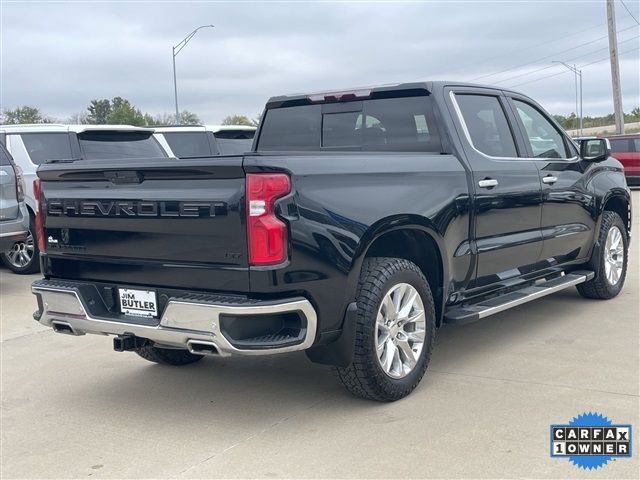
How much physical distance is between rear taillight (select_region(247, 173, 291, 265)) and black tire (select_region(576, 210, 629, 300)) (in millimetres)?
4129

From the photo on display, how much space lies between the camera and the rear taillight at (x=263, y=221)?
152 inches

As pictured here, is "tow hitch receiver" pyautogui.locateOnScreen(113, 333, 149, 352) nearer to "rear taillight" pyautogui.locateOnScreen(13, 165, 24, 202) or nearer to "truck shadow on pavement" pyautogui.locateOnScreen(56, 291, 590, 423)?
"truck shadow on pavement" pyautogui.locateOnScreen(56, 291, 590, 423)

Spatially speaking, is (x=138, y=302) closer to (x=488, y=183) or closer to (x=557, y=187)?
(x=488, y=183)

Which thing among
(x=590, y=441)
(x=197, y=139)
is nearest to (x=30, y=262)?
(x=197, y=139)

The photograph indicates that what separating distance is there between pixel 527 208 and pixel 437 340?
125 centimetres

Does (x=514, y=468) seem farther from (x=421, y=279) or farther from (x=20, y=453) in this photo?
(x=20, y=453)

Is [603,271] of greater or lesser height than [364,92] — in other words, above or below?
below

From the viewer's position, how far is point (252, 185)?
387 centimetres

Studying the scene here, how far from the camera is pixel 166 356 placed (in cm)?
549

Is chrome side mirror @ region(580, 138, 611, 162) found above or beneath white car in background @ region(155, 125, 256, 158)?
beneath

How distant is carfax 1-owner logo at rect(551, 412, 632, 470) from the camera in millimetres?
3754

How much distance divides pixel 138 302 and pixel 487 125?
9.70ft

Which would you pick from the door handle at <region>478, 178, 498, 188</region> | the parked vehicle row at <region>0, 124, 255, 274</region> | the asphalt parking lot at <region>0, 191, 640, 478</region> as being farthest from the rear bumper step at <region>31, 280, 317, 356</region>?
the parked vehicle row at <region>0, 124, 255, 274</region>

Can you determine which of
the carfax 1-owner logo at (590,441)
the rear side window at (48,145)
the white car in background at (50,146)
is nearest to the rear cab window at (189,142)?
the white car in background at (50,146)
